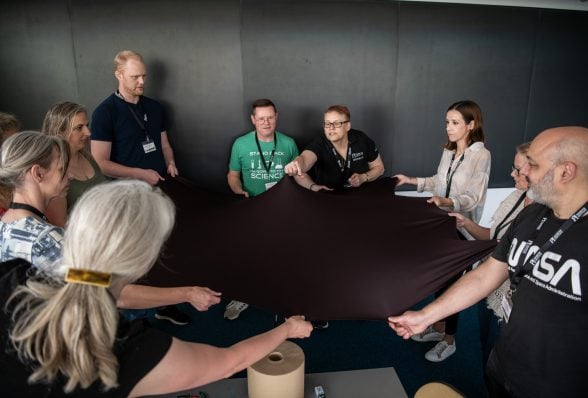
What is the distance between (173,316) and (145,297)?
5.36ft

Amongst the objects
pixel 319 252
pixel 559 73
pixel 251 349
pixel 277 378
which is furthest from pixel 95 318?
pixel 559 73

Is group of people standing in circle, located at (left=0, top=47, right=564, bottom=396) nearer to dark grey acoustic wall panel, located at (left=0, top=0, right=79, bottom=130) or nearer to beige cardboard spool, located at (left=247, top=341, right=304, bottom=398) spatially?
beige cardboard spool, located at (left=247, top=341, right=304, bottom=398)

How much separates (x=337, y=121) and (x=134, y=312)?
182cm

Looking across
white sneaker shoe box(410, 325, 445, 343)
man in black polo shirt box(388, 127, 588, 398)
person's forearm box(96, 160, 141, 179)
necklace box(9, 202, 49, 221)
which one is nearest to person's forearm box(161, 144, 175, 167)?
person's forearm box(96, 160, 141, 179)

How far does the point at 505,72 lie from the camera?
3.95 meters

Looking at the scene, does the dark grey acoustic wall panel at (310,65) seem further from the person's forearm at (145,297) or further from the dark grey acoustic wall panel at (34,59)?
the person's forearm at (145,297)

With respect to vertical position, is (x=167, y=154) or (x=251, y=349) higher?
(x=167, y=154)

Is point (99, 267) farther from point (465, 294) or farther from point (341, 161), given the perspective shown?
point (341, 161)

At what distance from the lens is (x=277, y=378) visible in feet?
4.42

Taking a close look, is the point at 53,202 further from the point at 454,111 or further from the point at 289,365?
the point at 454,111

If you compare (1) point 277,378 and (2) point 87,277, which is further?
(1) point 277,378

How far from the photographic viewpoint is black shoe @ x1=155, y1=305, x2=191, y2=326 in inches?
121

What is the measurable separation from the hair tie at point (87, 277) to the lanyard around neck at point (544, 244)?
1.31 metres

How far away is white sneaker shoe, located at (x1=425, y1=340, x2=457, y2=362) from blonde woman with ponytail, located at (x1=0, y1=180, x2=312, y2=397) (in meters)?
2.02
